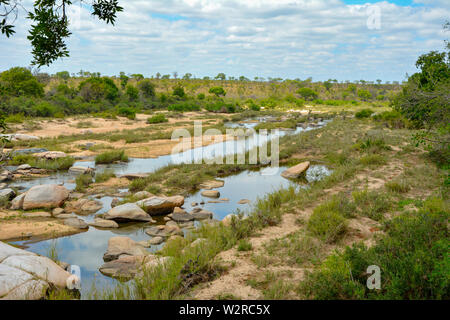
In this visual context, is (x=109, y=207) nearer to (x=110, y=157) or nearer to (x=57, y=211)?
(x=57, y=211)

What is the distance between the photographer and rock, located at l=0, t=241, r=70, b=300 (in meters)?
4.49

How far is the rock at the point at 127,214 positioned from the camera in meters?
9.16

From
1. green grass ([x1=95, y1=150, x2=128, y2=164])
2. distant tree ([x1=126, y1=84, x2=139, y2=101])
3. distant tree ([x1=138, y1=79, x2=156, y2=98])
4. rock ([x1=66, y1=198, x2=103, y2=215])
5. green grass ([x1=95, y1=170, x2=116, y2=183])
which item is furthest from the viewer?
distant tree ([x1=138, y1=79, x2=156, y2=98])

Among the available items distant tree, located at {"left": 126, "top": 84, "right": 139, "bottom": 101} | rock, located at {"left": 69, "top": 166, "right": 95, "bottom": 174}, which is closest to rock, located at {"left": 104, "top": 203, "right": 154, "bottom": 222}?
rock, located at {"left": 69, "top": 166, "right": 95, "bottom": 174}

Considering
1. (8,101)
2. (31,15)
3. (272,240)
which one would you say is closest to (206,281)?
(272,240)

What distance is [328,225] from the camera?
6391 millimetres

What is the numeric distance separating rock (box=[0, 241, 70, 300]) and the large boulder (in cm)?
442

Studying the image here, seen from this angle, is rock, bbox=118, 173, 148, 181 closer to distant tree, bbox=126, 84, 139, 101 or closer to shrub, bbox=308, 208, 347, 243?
shrub, bbox=308, 208, 347, 243

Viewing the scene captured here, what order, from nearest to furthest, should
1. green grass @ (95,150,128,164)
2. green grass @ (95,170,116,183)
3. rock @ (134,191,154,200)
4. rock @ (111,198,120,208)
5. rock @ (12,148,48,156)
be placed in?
rock @ (111,198,120,208) < rock @ (134,191,154,200) < green grass @ (95,170,116,183) < green grass @ (95,150,128,164) < rock @ (12,148,48,156)

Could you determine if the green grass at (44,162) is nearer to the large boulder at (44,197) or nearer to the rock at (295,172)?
the large boulder at (44,197)

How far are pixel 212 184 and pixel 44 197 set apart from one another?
5.83 metres

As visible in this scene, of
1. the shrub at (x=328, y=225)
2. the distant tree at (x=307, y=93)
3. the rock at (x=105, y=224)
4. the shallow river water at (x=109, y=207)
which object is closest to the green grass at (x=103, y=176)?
the shallow river water at (x=109, y=207)

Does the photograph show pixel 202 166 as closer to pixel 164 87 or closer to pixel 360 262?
pixel 360 262

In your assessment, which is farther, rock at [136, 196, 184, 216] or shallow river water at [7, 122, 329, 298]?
rock at [136, 196, 184, 216]
